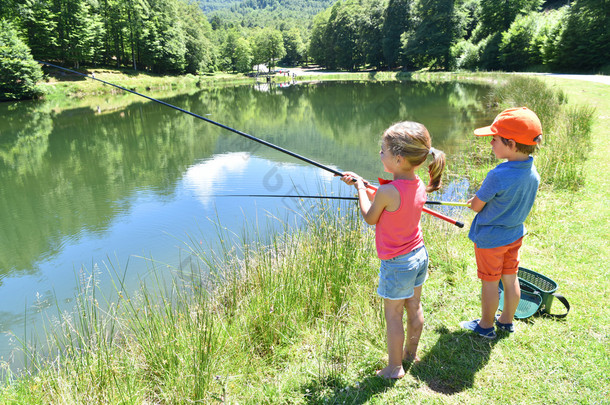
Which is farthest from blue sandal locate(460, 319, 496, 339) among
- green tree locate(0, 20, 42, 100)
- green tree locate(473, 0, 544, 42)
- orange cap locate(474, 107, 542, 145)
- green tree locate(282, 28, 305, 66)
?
green tree locate(282, 28, 305, 66)

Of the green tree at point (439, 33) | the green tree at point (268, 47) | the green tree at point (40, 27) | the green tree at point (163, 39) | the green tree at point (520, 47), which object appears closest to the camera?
the green tree at point (40, 27)

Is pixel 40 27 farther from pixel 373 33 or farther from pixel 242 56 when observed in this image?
pixel 373 33

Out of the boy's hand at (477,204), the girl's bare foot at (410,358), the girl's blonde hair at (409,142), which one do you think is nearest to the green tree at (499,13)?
the boy's hand at (477,204)

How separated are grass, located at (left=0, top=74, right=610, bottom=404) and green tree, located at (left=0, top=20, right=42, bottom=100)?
2880 centimetres

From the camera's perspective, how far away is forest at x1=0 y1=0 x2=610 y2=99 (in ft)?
91.7

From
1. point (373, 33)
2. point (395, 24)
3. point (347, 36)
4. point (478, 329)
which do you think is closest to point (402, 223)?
point (478, 329)

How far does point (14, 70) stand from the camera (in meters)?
24.9

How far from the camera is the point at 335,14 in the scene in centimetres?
7319

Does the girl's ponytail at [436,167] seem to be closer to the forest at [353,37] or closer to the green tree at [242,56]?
the forest at [353,37]

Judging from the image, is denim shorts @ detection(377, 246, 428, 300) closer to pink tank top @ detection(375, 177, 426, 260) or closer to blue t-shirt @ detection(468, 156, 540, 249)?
pink tank top @ detection(375, 177, 426, 260)

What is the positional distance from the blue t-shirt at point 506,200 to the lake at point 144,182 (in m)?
2.52

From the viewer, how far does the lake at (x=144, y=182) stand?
201 inches

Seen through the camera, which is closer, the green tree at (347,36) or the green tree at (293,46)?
the green tree at (347,36)

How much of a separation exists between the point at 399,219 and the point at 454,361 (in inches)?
40.5
